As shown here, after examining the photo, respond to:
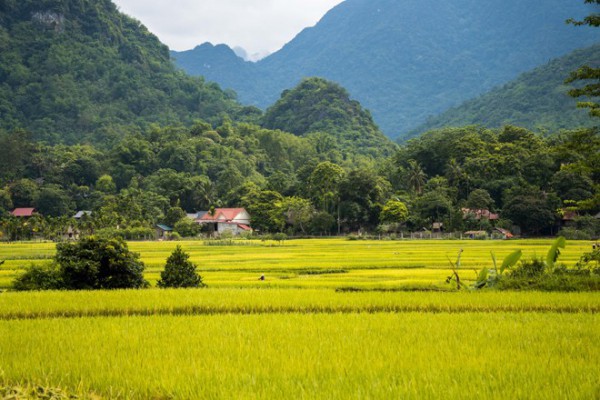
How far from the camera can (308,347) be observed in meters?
7.64

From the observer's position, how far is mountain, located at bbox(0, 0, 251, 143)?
510 feet

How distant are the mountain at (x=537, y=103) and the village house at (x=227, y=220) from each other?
65.3 metres

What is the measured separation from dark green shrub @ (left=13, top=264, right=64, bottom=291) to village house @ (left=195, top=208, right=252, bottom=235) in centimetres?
7185

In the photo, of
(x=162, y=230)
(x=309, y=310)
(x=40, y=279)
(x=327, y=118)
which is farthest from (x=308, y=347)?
(x=327, y=118)

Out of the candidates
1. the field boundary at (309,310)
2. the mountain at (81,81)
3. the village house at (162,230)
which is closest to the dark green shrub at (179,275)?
the field boundary at (309,310)

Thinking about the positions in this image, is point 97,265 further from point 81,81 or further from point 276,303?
point 81,81

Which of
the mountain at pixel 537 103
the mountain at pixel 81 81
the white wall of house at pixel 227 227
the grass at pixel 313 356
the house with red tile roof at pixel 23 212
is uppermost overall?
the mountain at pixel 81 81

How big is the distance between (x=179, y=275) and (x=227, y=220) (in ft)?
240

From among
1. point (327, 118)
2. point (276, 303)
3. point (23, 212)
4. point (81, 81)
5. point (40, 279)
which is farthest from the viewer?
point (81, 81)

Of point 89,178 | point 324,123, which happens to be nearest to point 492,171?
point 89,178

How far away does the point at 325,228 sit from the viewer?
7775 centimetres

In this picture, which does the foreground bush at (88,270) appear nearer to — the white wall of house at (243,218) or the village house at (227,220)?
the village house at (227,220)

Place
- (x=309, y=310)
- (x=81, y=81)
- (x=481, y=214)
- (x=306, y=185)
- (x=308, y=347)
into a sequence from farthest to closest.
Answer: (x=81, y=81)
(x=306, y=185)
(x=481, y=214)
(x=309, y=310)
(x=308, y=347)

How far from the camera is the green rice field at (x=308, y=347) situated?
→ 18.7ft
